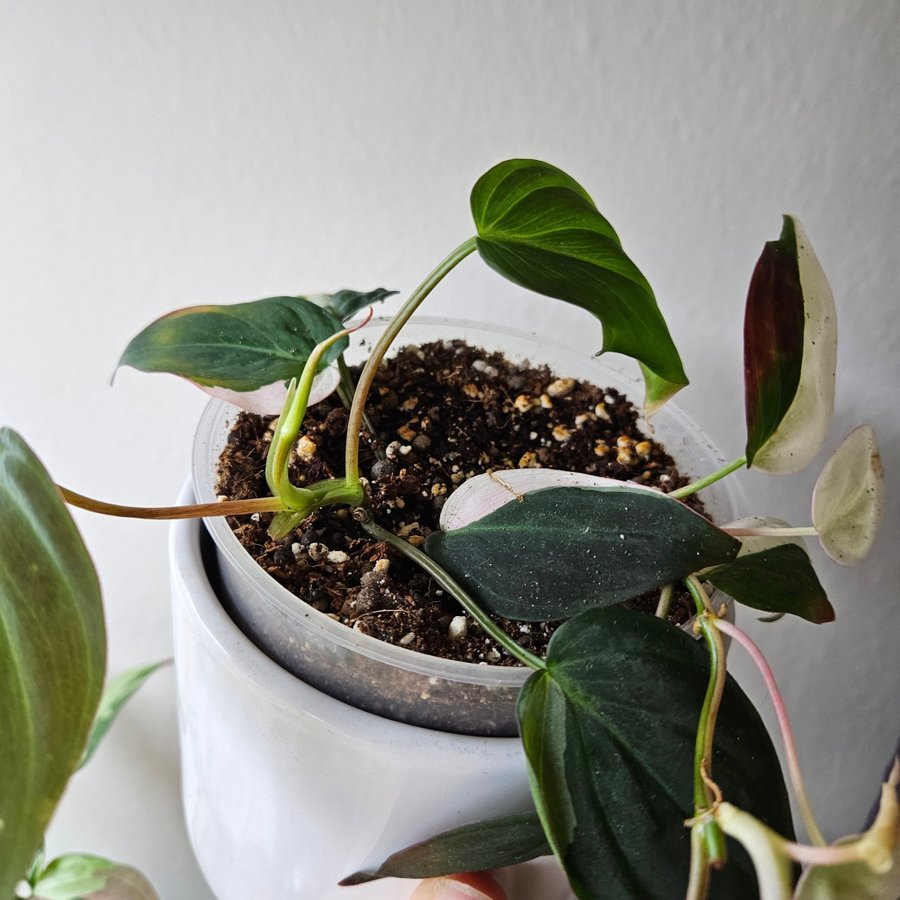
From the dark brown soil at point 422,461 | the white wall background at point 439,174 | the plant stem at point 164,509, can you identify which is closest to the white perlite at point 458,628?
the dark brown soil at point 422,461

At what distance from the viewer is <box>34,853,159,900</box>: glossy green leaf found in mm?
688

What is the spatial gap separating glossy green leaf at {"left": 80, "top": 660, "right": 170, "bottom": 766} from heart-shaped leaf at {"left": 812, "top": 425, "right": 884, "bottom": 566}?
59 cm

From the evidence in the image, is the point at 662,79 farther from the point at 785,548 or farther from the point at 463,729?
the point at 463,729

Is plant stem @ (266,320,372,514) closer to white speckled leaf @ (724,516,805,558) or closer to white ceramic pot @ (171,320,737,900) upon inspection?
white ceramic pot @ (171,320,737,900)

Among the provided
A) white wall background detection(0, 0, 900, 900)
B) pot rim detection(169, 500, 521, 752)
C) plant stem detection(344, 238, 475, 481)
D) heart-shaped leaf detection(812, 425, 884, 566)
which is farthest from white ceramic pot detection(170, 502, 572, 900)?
white wall background detection(0, 0, 900, 900)

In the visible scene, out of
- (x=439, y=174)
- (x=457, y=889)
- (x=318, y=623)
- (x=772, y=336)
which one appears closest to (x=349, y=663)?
(x=318, y=623)

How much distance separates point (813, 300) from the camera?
1.41 feet

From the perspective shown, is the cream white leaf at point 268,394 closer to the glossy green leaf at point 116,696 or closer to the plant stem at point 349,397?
the plant stem at point 349,397

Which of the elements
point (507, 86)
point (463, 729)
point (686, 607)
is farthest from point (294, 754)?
point (507, 86)

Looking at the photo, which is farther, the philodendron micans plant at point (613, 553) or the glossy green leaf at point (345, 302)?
the glossy green leaf at point (345, 302)

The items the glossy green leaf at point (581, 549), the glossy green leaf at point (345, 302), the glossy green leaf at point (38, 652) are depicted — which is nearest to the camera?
the glossy green leaf at point (38, 652)

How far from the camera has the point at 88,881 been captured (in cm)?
70

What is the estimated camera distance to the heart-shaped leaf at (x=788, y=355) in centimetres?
41

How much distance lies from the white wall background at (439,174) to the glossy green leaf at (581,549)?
1.09 ft
